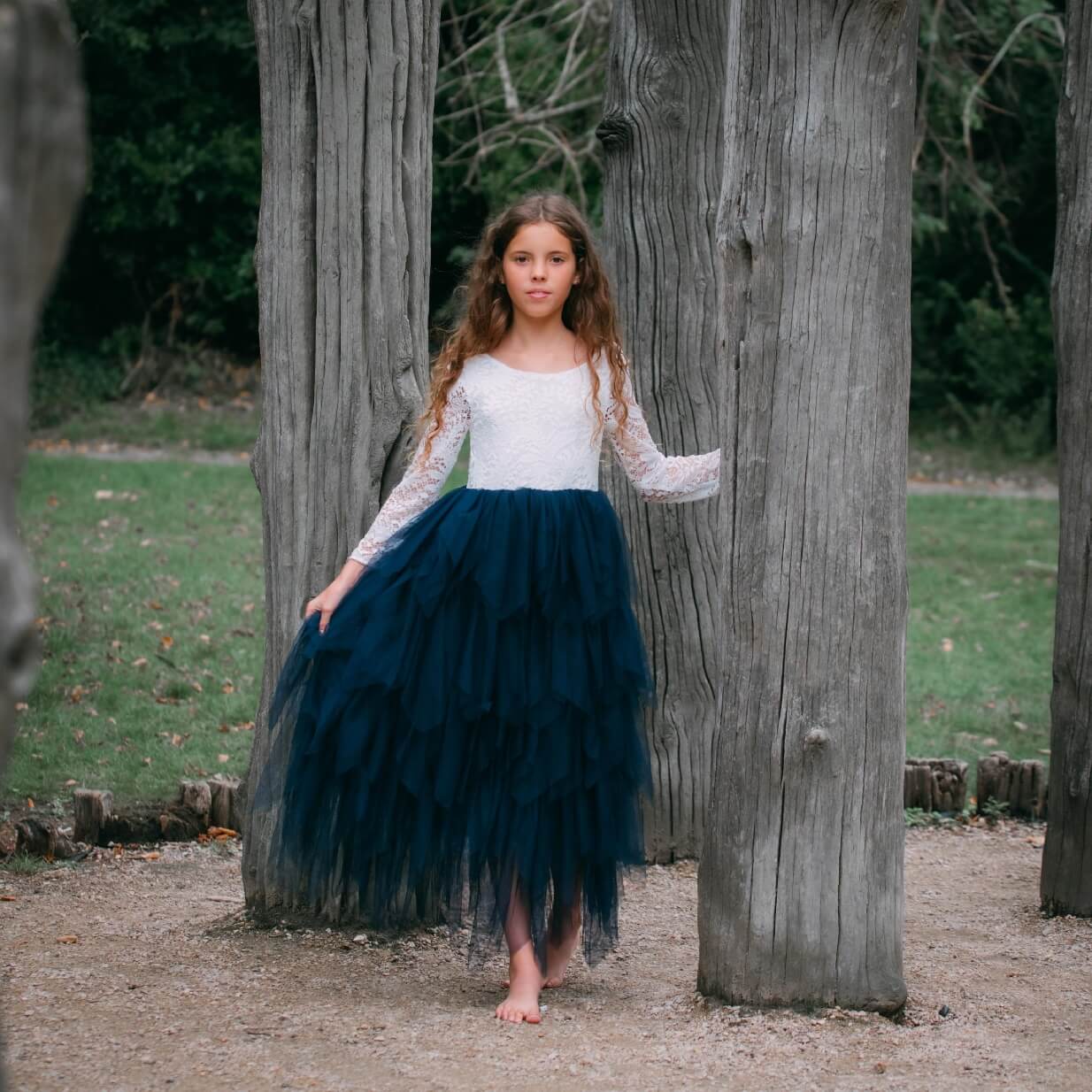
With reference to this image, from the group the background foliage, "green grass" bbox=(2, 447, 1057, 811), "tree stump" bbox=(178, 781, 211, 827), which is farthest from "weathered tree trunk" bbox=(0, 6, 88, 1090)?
the background foliage

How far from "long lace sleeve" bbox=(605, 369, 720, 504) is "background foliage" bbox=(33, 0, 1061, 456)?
12815mm

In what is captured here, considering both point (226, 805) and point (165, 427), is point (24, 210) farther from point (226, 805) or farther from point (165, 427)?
point (165, 427)

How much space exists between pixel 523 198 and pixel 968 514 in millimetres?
10283

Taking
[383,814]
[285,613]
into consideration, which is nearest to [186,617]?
[285,613]

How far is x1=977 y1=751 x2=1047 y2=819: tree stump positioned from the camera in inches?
227

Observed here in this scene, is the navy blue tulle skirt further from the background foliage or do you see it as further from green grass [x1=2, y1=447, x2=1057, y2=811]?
the background foliage

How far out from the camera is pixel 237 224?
2036 cm

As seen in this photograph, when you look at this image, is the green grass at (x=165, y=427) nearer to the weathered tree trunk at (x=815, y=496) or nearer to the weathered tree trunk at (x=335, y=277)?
the weathered tree trunk at (x=335, y=277)

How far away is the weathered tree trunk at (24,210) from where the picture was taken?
131 centimetres

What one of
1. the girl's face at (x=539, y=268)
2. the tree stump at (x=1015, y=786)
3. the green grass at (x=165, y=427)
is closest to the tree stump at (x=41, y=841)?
the girl's face at (x=539, y=268)

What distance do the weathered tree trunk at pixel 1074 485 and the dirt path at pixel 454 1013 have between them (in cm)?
27

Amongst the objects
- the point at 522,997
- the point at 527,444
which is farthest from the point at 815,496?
the point at 522,997

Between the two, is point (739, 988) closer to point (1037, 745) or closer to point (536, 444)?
point (536, 444)

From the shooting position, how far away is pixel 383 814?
3695mm
